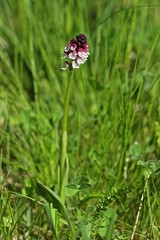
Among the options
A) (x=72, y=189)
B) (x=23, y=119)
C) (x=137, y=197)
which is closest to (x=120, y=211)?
(x=137, y=197)

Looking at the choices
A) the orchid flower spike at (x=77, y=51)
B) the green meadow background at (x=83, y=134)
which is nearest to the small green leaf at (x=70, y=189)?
the green meadow background at (x=83, y=134)

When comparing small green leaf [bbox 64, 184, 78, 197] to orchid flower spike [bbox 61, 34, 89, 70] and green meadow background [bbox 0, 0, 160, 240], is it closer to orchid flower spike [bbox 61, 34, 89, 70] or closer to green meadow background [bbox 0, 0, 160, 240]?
green meadow background [bbox 0, 0, 160, 240]

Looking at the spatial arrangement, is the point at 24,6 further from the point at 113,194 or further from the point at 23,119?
the point at 113,194

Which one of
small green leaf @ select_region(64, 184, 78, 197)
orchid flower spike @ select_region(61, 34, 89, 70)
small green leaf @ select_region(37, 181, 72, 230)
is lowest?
small green leaf @ select_region(37, 181, 72, 230)

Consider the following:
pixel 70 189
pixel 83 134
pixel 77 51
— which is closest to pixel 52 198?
pixel 70 189

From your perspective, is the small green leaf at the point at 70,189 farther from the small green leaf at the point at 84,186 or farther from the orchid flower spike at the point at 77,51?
the orchid flower spike at the point at 77,51

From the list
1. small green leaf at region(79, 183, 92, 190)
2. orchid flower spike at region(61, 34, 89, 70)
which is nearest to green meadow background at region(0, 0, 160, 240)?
small green leaf at region(79, 183, 92, 190)

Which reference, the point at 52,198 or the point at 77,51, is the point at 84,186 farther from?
the point at 77,51

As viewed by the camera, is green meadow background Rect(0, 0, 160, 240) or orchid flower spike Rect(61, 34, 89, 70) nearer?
orchid flower spike Rect(61, 34, 89, 70)
